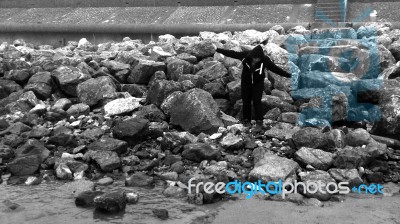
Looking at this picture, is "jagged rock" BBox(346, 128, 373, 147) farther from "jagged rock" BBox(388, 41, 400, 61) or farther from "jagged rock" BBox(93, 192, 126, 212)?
"jagged rock" BBox(388, 41, 400, 61)

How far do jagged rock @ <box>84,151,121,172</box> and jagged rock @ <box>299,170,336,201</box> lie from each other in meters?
2.67

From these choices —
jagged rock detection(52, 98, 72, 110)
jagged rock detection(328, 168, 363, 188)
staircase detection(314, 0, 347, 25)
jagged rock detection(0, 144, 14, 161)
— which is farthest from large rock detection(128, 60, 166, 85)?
staircase detection(314, 0, 347, 25)

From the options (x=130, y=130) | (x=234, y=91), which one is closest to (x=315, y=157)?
(x=234, y=91)

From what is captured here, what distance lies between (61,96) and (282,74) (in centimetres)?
458

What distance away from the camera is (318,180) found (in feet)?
20.0

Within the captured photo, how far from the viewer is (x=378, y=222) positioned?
532cm

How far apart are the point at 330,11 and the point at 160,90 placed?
8667 mm

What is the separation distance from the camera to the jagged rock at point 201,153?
6.82m

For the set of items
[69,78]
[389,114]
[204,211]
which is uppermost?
[69,78]

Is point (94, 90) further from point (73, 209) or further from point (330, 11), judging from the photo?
point (330, 11)

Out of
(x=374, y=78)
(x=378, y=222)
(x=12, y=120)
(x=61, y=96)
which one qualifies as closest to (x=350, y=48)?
(x=374, y=78)

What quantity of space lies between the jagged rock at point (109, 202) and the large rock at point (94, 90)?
3710 millimetres

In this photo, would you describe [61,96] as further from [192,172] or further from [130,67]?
[192,172]

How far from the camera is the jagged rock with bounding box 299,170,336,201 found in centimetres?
586
